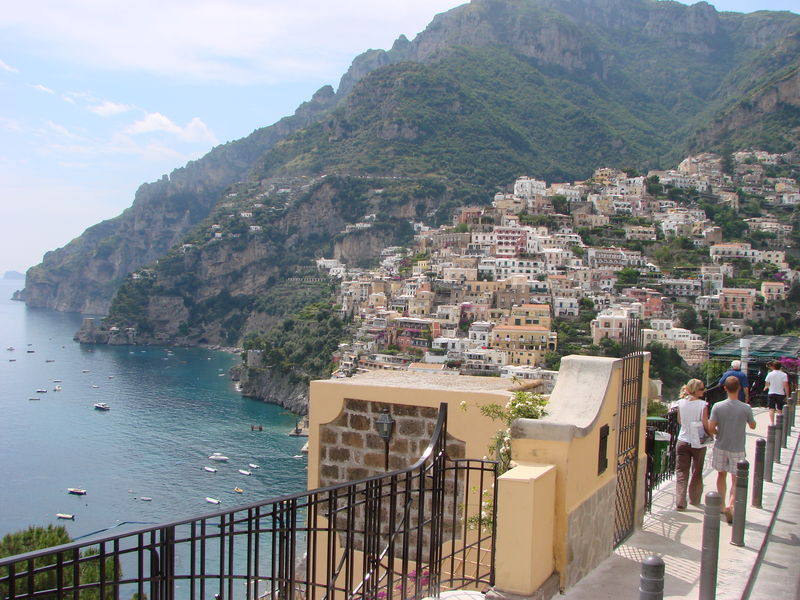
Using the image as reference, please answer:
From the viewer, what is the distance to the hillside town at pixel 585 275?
52.0 metres

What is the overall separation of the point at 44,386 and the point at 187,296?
4840 cm

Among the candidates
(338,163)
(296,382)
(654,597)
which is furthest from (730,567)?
(338,163)

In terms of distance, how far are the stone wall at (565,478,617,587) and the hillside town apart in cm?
3602

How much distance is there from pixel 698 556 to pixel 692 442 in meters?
1.25

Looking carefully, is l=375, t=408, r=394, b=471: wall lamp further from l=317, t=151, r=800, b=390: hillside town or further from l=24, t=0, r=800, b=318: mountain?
l=24, t=0, r=800, b=318: mountain

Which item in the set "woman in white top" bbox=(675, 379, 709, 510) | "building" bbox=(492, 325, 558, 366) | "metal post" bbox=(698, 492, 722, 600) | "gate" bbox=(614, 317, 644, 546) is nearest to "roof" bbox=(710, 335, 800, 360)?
"woman in white top" bbox=(675, 379, 709, 510)

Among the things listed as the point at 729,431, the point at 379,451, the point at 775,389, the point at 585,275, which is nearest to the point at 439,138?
the point at 585,275

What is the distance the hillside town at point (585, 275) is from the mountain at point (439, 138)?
17.8 meters

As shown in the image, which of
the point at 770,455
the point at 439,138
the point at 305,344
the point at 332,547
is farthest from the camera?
the point at 439,138

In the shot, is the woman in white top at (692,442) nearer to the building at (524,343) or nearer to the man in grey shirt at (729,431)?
the man in grey shirt at (729,431)

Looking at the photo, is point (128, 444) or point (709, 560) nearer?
point (709, 560)

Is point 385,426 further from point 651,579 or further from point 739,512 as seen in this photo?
point 739,512

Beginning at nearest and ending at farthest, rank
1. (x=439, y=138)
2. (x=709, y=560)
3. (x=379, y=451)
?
(x=709, y=560) → (x=379, y=451) → (x=439, y=138)

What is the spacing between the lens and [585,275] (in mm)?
62594
